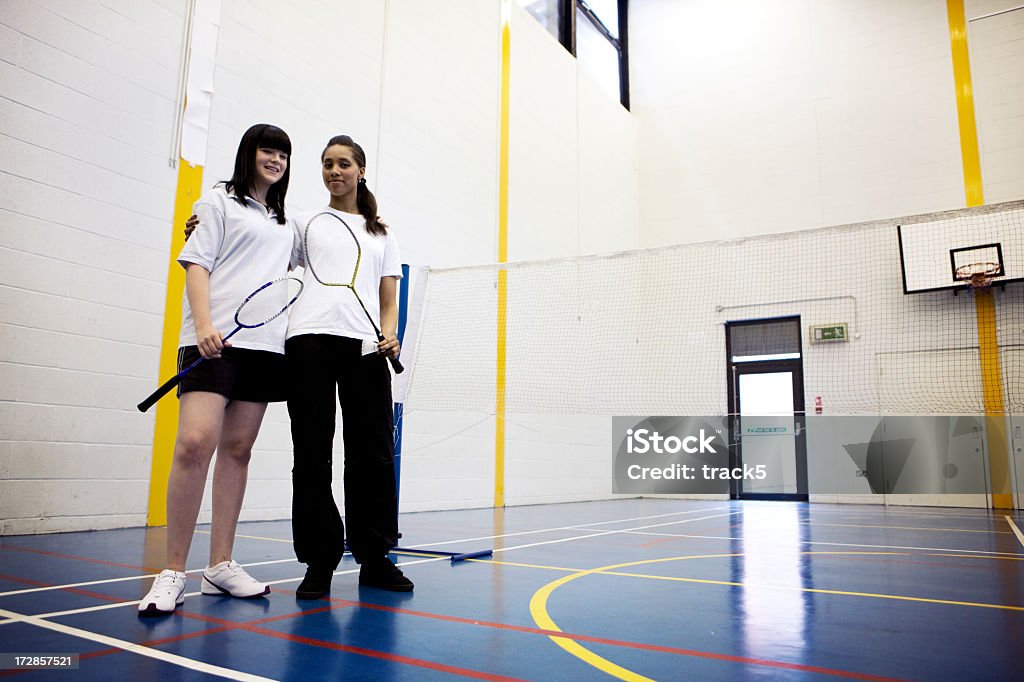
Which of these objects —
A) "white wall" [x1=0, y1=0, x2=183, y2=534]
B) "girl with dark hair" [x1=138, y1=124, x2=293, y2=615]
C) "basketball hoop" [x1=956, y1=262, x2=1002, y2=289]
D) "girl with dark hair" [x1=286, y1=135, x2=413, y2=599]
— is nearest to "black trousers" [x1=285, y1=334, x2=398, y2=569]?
"girl with dark hair" [x1=286, y1=135, x2=413, y2=599]

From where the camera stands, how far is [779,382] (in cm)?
1088

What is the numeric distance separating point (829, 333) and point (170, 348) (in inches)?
344

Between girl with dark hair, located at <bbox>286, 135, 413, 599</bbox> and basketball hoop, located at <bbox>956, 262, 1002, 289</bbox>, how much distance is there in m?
8.56

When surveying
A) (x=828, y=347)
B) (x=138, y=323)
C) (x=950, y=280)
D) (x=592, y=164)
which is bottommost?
(x=138, y=323)

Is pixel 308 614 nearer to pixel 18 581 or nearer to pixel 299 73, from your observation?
pixel 18 581

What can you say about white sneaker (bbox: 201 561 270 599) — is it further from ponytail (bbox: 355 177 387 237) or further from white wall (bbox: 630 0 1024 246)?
white wall (bbox: 630 0 1024 246)

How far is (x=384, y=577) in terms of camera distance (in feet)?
8.83

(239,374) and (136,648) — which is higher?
(239,374)

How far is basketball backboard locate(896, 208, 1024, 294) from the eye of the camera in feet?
28.3

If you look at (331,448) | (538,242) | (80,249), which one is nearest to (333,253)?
(331,448)

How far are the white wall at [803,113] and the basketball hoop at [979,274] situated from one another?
3.60 feet

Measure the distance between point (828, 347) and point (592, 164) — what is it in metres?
4.44

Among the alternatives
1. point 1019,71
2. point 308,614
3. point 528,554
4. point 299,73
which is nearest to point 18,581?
point 308,614

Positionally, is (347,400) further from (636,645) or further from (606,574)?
(606,574)
